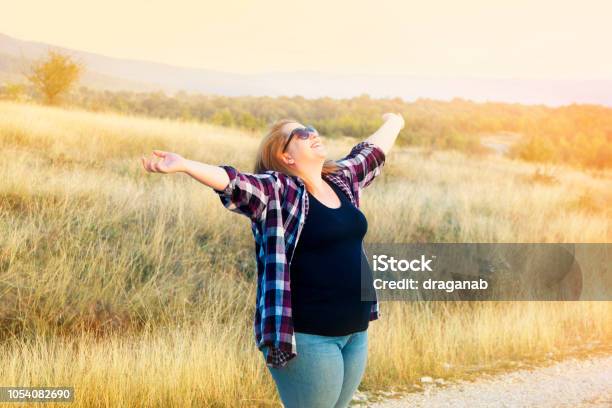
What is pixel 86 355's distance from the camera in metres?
5.31

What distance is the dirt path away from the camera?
5480 mm

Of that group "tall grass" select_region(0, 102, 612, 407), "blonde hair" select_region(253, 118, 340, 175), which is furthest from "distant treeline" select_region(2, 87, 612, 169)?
"blonde hair" select_region(253, 118, 340, 175)

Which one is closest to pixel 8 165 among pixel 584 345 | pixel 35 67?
pixel 584 345

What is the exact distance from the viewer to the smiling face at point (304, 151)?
3211mm

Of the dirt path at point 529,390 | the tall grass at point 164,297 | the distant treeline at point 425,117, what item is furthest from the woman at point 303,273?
the distant treeline at point 425,117

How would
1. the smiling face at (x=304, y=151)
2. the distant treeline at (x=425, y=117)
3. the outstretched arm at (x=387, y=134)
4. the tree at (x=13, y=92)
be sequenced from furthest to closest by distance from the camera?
the distant treeline at (x=425, y=117), the tree at (x=13, y=92), the outstretched arm at (x=387, y=134), the smiling face at (x=304, y=151)

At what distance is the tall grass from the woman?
2.26 meters

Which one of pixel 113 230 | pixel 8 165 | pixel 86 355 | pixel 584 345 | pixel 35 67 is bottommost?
pixel 584 345

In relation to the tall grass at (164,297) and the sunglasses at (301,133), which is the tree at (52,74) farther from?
the sunglasses at (301,133)

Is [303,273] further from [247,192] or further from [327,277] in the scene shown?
[247,192]

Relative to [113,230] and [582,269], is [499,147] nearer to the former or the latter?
[582,269]

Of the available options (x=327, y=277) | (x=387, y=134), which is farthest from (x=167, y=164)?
(x=387, y=134)

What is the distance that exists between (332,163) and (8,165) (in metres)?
6.16

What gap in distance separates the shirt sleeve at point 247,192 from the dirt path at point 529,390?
287cm
